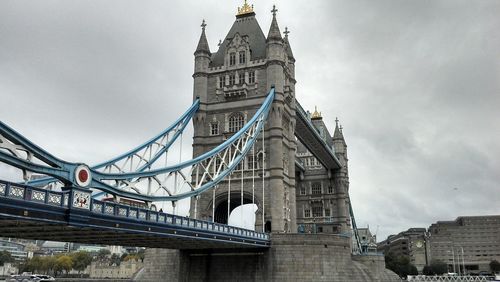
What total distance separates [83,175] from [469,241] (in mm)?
154404

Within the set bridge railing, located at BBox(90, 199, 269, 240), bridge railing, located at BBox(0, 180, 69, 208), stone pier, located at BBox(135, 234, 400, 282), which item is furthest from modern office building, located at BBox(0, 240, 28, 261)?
bridge railing, located at BBox(0, 180, 69, 208)

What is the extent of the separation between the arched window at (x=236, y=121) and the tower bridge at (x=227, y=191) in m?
0.10

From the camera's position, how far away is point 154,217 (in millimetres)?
24453

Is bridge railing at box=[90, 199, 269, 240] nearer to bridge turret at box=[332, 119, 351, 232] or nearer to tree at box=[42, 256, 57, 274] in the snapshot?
bridge turret at box=[332, 119, 351, 232]

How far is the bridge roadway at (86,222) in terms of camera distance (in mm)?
16984

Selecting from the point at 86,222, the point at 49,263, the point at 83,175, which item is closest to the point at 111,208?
the point at 86,222

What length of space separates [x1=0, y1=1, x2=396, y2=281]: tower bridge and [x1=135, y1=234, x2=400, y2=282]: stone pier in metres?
0.08

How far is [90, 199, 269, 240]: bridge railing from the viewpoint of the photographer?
68.8 ft

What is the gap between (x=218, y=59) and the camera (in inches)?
1975

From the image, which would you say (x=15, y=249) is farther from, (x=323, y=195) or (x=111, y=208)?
(x=111, y=208)

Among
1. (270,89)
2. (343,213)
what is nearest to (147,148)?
(270,89)

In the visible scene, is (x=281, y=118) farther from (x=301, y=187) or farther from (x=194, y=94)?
(x=301, y=187)

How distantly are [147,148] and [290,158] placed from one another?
16.7 m

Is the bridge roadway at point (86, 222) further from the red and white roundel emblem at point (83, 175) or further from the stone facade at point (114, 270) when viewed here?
the stone facade at point (114, 270)
